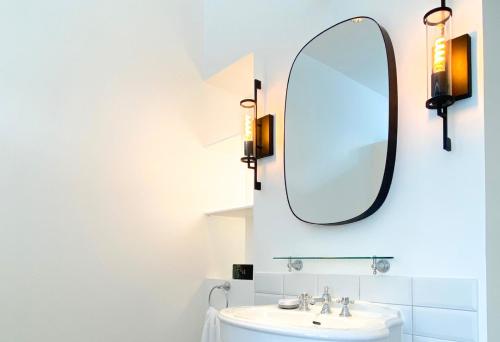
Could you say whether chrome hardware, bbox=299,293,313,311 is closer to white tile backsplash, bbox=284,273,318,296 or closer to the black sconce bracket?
white tile backsplash, bbox=284,273,318,296

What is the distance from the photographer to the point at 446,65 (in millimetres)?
1404

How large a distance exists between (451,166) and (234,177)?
1767mm

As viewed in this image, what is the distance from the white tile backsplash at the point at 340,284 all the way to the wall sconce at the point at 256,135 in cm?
66

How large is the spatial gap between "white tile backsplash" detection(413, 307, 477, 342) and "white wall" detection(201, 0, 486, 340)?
A: 1.4 inches

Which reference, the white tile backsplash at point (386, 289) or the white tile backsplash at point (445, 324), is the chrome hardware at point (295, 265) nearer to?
the white tile backsplash at point (386, 289)

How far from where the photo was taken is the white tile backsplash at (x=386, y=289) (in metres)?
1.49

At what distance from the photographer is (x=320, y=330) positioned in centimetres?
119

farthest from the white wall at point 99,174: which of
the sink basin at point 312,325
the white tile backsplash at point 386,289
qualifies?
the white tile backsplash at point 386,289

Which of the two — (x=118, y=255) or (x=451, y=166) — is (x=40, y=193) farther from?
(x=451, y=166)

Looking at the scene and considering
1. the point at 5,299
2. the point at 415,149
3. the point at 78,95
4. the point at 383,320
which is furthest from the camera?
the point at 78,95

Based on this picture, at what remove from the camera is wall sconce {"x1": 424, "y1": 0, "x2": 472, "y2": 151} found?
4.56 ft

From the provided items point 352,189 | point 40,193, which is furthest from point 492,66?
point 40,193

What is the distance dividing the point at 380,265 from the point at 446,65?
0.75 m

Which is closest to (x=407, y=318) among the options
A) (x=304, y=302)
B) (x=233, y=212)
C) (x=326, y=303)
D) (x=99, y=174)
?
(x=326, y=303)
